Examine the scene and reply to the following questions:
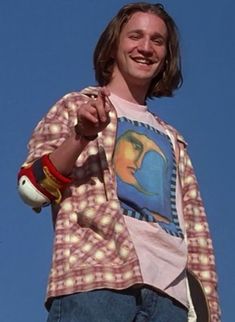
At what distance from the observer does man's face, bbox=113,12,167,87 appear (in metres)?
4.94

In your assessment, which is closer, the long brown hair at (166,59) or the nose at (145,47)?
the nose at (145,47)

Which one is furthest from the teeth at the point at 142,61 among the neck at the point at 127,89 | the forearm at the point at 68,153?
the forearm at the point at 68,153

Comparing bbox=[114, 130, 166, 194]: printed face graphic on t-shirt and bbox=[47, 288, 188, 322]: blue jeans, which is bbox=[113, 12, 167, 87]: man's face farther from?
bbox=[47, 288, 188, 322]: blue jeans

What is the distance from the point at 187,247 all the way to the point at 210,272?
188 millimetres

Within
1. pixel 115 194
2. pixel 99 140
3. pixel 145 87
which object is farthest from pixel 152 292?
pixel 145 87

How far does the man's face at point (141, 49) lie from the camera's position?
4938mm

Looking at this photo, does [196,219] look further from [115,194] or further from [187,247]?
[115,194]

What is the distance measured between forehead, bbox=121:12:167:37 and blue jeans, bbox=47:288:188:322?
1436 mm

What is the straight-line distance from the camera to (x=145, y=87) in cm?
502

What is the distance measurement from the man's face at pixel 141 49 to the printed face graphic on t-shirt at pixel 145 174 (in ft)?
0.92

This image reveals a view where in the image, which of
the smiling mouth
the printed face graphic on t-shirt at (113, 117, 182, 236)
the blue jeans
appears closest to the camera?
the blue jeans

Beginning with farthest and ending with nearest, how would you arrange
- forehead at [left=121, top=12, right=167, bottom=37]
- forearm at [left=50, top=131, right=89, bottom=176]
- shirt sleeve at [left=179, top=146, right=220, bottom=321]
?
forehead at [left=121, top=12, right=167, bottom=37] < shirt sleeve at [left=179, top=146, right=220, bottom=321] < forearm at [left=50, top=131, right=89, bottom=176]

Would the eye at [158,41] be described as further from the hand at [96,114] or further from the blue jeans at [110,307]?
the blue jeans at [110,307]

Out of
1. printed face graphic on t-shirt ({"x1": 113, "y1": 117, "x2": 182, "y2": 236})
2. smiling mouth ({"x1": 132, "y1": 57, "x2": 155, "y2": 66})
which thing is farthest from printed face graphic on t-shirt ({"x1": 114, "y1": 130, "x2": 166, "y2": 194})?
smiling mouth ({"x1": 132, "y1": 57, "x2": 155, "y2": 66})
